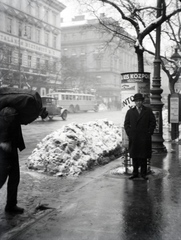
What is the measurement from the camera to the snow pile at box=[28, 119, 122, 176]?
6.89 meters

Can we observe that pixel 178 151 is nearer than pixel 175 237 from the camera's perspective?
No

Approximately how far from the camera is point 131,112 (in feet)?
20.2

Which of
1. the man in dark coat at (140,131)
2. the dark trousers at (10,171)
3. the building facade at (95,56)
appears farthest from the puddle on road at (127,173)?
the building facade at (95,56)

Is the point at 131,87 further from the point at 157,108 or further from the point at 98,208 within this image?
the point at 98,208

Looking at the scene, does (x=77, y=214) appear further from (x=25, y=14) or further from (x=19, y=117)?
(x=25, y=14)

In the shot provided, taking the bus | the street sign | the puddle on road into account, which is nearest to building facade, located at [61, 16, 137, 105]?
the bus

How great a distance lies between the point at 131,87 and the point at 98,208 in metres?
3.80

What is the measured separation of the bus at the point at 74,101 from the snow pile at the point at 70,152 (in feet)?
97.0

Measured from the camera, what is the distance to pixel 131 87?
7.50 metres

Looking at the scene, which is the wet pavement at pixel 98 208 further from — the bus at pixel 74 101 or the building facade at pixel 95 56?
the building facade at pixel 95 56

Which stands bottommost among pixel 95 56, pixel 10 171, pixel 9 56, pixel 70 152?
pixel 70 152

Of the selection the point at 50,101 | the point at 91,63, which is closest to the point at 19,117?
the point at 50,101

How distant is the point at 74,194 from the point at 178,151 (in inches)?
222

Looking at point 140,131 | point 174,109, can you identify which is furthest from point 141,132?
point 174,109
